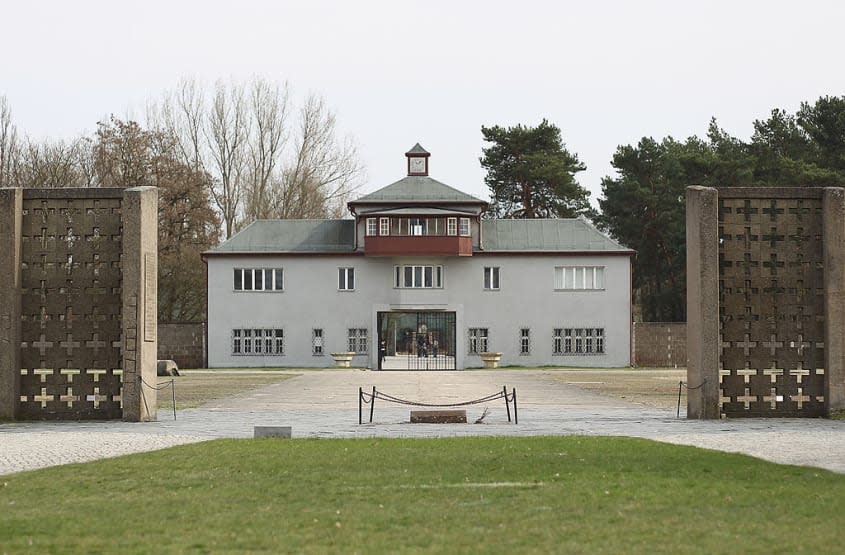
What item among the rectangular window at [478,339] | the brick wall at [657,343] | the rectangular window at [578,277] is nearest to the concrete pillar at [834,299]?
A: the rectangular window at [578,277]

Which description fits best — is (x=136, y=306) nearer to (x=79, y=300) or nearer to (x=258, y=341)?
(x=79, y=300)

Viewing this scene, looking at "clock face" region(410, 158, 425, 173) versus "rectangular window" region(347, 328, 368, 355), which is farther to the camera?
"clock face" region(410, 158, 425, 173)

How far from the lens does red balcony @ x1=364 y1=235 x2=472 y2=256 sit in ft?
201

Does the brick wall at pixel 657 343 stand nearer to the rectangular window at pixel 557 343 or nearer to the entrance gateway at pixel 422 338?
the rectangular window at pixel 557 343

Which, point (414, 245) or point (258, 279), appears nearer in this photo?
point (414, 245)

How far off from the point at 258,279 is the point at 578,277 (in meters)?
15.9

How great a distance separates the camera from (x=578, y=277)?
62.3 meters

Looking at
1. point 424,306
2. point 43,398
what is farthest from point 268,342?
point 43,398

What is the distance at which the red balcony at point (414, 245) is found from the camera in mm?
61219

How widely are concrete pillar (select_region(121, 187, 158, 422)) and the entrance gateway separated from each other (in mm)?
37798

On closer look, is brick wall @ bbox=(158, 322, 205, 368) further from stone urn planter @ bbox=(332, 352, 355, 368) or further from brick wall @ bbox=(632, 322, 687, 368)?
brick wall @ bbox=(632, 322, 687, 368)

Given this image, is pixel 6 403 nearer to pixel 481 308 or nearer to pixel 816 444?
pixel 816 444

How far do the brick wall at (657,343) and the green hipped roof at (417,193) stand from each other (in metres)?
10.6

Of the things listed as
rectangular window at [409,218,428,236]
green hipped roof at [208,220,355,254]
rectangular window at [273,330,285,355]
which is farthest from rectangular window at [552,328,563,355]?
rectangular window at [273,330,285,355]
